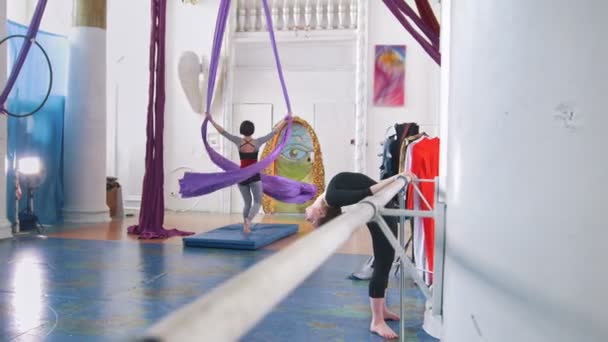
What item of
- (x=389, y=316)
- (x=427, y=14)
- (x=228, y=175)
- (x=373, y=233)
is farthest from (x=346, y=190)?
(x=228, y=175)

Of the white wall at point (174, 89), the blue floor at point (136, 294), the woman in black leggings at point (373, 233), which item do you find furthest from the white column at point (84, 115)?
the woman in black leggings at point (373, 233)

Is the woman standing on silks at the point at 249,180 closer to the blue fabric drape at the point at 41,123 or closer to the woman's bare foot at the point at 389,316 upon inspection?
the blue fabric drape at the point at 41,123

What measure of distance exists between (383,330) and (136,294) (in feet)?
5.34

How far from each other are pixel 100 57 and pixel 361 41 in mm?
3842

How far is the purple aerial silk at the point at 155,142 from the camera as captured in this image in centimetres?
578

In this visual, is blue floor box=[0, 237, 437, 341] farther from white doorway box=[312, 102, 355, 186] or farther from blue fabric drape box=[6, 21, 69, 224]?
white doorway box=[312, 102, 355, 186]

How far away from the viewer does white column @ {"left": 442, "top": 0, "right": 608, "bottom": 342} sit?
55 centimetres

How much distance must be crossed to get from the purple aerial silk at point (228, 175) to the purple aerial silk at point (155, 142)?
1.01 feet

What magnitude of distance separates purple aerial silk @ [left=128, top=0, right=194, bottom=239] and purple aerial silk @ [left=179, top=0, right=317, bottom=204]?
31 centimetres

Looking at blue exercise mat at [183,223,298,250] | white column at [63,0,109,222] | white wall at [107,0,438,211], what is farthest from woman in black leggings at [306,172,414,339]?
white wall at [107,0,438,211]

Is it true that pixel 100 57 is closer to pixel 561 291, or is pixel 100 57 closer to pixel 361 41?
pixel 361 41

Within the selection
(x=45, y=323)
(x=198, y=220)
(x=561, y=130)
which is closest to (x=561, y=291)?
(x=561, y=130)

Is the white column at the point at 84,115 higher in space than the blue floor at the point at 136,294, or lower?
higher

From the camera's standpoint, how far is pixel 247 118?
8.81 metres
